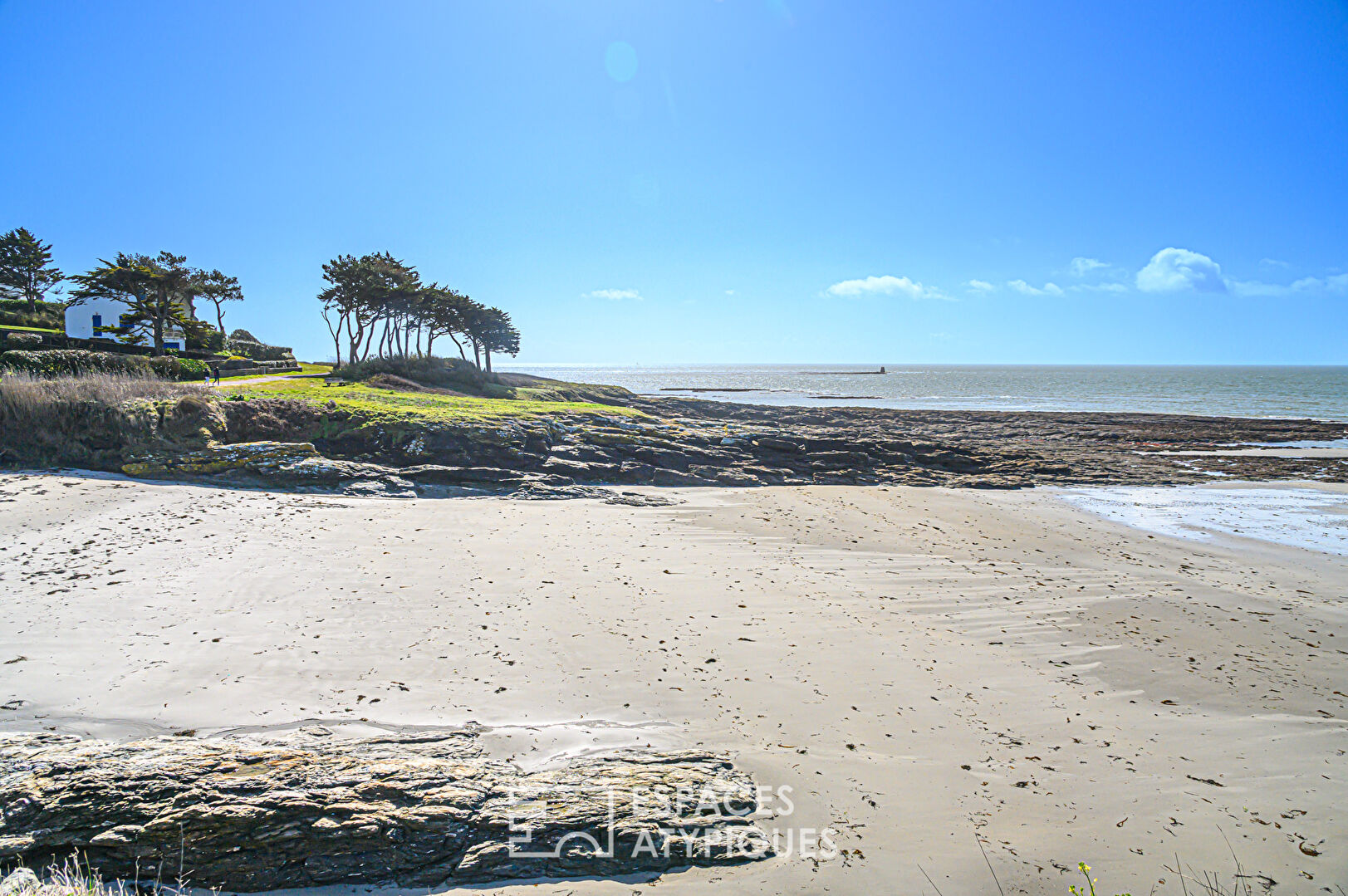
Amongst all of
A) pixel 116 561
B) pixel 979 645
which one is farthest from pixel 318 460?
pixel 979 645

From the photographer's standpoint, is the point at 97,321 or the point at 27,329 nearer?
the point at 27,329

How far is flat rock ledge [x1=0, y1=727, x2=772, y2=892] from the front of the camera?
3.63m

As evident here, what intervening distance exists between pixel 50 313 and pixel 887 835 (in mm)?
63682

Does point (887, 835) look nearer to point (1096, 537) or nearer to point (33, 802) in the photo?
point (33, 802)

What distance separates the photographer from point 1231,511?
17469 mm

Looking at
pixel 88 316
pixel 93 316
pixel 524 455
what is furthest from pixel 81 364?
pixel 88 316

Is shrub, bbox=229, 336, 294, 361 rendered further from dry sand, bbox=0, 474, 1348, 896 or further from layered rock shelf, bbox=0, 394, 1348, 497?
dry sand, bbox=0, 474, 1348, 896

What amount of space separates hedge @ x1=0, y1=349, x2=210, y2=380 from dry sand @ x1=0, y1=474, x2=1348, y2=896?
11322 millimetres

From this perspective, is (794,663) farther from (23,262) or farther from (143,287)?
(23,262)

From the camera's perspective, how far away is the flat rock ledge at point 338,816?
363cm

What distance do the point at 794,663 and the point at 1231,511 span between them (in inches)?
717

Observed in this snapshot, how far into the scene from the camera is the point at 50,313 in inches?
1738

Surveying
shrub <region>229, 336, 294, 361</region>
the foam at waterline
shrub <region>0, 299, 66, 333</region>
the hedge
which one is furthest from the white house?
the foam at waterline

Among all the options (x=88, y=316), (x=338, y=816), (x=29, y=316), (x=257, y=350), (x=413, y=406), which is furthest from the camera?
(x=257, y=350)
